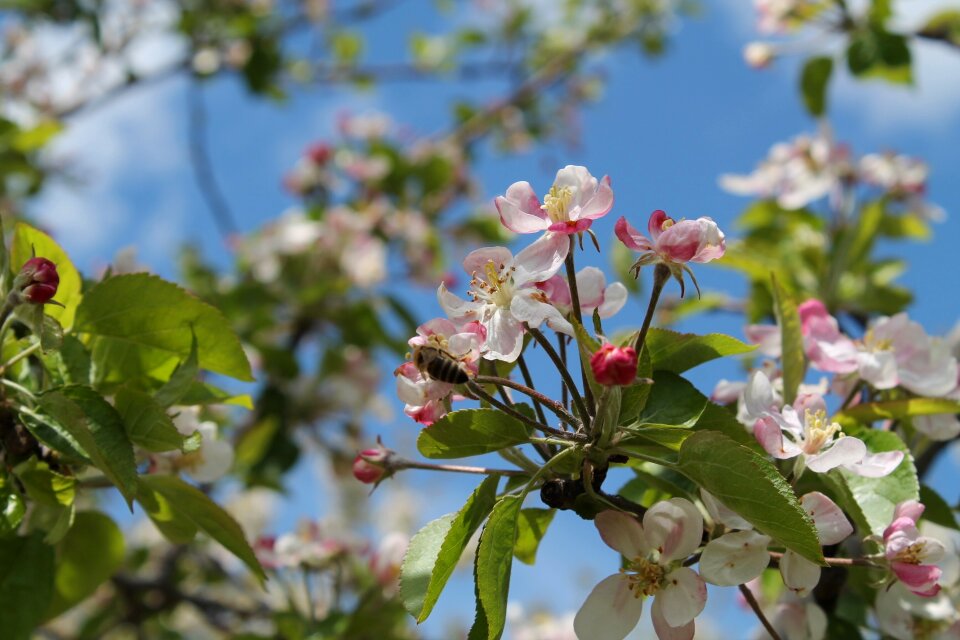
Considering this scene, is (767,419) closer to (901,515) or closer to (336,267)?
(901,515)

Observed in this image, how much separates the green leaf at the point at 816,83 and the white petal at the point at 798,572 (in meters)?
2.20

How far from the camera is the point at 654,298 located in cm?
97

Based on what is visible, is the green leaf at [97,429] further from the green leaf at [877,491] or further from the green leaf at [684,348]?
the green leaf at [877,491]

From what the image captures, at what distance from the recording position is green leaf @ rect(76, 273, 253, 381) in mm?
1153

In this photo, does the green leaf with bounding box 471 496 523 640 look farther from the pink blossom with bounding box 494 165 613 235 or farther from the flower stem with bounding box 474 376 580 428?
the pink blossom with bounding box 494 165 613 235

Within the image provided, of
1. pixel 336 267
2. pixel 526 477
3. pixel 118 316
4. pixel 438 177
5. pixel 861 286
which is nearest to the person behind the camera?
pixel 526 477

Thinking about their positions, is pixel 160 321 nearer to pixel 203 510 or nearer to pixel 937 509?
pixel 203 510

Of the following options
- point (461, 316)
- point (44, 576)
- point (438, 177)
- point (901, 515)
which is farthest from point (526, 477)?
point (438, 177)

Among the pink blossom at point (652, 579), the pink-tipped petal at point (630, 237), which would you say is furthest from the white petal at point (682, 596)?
the pink-tipped petal at point (630, 237)

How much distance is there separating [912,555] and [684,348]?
317 millimetres

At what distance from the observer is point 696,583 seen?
99 centimetres

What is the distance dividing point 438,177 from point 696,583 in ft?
10.8

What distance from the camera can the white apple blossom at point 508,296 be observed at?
0.97 meters

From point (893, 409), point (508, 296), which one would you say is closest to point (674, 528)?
point (508, 296)
